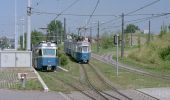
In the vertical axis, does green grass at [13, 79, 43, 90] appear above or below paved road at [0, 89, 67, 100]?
above

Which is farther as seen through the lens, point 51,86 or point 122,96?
point 51,86

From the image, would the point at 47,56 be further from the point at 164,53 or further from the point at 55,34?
the point at 55,34

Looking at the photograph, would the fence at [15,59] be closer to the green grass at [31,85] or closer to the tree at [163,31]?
the green grass at [31,85]

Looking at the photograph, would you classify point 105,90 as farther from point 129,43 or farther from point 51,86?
point 129,43

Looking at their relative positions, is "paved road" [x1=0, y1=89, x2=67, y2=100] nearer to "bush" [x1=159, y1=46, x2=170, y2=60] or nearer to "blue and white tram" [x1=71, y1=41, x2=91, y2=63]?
"blue and white tram" [x1=71, y1=41, x2=91, y2=63]

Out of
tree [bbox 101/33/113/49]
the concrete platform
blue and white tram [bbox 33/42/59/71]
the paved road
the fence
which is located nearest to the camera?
the paved road

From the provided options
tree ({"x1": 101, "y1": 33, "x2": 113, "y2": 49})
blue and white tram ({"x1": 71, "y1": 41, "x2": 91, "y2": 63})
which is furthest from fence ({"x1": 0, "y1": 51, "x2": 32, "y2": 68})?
tree ({"x1": 101, "y1": 33, "x2": 113, "y2": 49})

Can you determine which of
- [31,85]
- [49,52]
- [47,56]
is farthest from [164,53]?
[31,85]

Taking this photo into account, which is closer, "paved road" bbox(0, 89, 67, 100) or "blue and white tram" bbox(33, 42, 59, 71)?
"paved road" bbox(0, 89, 67, 100)

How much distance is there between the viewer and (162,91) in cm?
2444

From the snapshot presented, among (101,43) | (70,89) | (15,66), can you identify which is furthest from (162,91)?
(101,43)

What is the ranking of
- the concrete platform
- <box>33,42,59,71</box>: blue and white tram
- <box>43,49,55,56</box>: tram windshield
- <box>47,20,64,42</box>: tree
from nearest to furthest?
1. the concrete platform
2. <box>33,42,59,71</box>: blue and white tram
3. <box>43,49,55,56</box>: tram windshield
4. <box>47,20,64,42</box>: tree

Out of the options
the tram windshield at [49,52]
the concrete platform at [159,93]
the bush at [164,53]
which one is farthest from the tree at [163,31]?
the concrete platform at [159,93]

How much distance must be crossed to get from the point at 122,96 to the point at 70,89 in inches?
195
